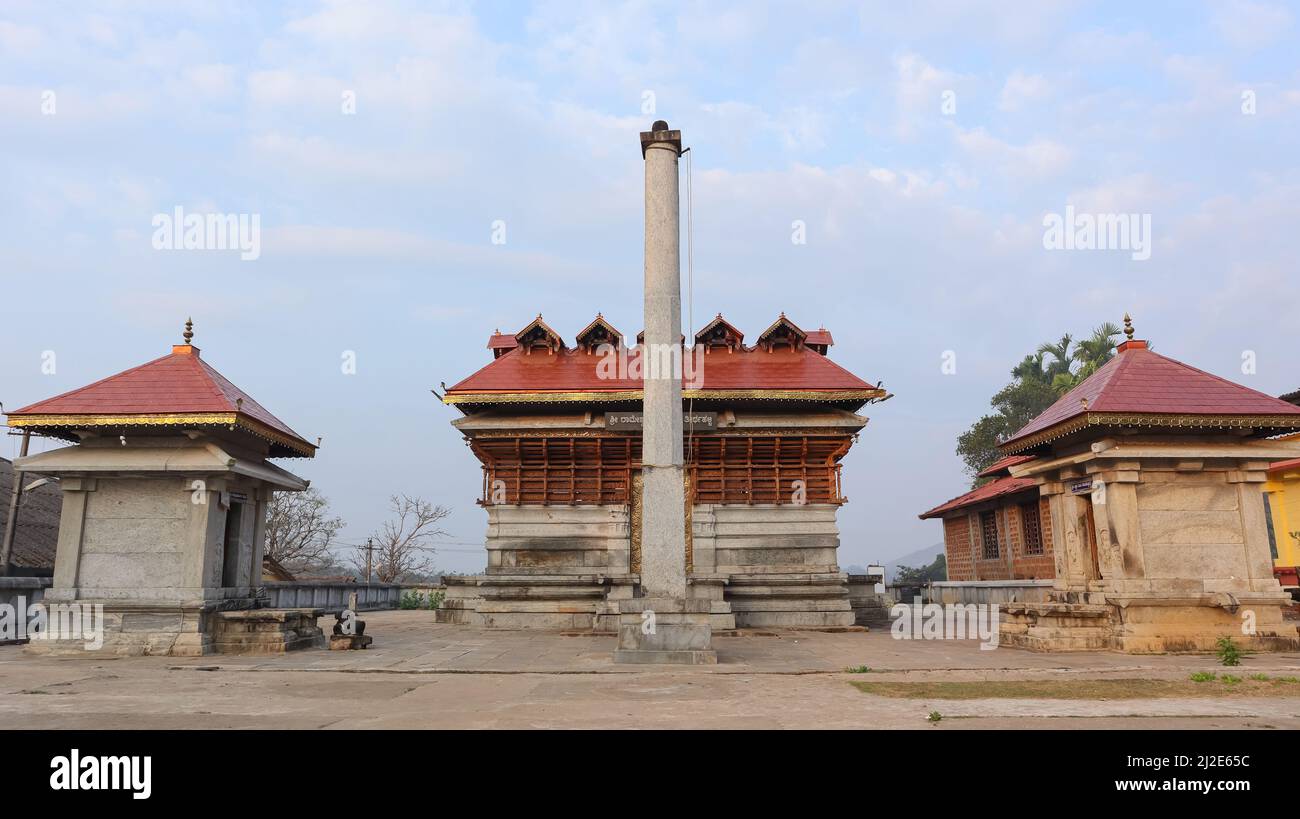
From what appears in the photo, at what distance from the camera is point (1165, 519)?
15.7 m

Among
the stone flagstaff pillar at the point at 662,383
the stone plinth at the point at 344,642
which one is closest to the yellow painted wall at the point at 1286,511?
the stone flagstaff pillar at the point at 662,383

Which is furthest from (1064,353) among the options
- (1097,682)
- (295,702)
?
(295,702)

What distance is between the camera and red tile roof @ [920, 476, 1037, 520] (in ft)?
98.3

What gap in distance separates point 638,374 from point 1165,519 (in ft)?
47.1

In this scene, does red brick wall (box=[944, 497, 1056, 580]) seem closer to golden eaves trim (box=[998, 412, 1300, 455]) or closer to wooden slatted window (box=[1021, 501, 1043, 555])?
wooden slatted window (box=[1021, 501, 1043, 555])

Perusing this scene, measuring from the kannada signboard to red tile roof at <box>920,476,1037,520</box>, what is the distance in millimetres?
11323

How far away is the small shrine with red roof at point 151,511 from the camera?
49.5 ft

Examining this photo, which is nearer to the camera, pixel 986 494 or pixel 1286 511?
pixel 1286 511

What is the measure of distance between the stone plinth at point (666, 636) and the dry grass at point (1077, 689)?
2.96 m

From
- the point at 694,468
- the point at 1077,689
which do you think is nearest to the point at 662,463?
the point at 1077,689

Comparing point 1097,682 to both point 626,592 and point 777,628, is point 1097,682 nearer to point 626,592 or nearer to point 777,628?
point 777,628

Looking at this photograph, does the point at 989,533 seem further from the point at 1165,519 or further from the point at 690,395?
the point at 1165,519

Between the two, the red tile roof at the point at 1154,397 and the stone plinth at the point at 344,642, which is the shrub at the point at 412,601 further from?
the red tile roof at the point at 1154,397
